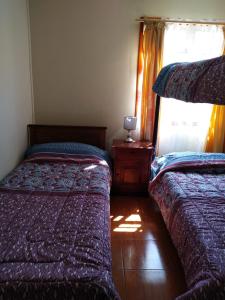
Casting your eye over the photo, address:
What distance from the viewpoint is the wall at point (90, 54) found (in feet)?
9.64

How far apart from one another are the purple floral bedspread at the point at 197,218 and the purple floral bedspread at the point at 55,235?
51 centimetres

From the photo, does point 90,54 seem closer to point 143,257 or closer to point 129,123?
point 129,123

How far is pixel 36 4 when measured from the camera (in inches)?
114

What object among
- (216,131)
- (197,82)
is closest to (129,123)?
(216,131)

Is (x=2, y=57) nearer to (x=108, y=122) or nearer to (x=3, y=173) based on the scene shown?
(x=3, y=173)

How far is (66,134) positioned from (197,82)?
1915 mm

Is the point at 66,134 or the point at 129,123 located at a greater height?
the point at 129,123

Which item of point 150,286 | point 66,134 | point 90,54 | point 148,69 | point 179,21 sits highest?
point 179,21

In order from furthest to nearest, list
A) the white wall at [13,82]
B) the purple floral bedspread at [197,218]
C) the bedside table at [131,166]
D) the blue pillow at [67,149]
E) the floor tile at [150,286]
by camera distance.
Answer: the bedside table at [131,166] → the blue pillow at [67,149] → the white wall at [13,82] → the floor tile at [150,286] → the purple floral bedspread at [197,218]

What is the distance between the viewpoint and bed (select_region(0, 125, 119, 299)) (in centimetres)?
112

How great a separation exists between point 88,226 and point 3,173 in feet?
4.30

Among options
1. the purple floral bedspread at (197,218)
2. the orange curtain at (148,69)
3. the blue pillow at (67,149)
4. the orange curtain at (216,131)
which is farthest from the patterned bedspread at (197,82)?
the orange curtain at (216,131)

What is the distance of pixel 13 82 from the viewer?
2584mm

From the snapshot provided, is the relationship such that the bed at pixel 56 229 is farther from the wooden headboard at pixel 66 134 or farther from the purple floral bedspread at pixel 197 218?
the purple floral bedspread at pixel 197 218
